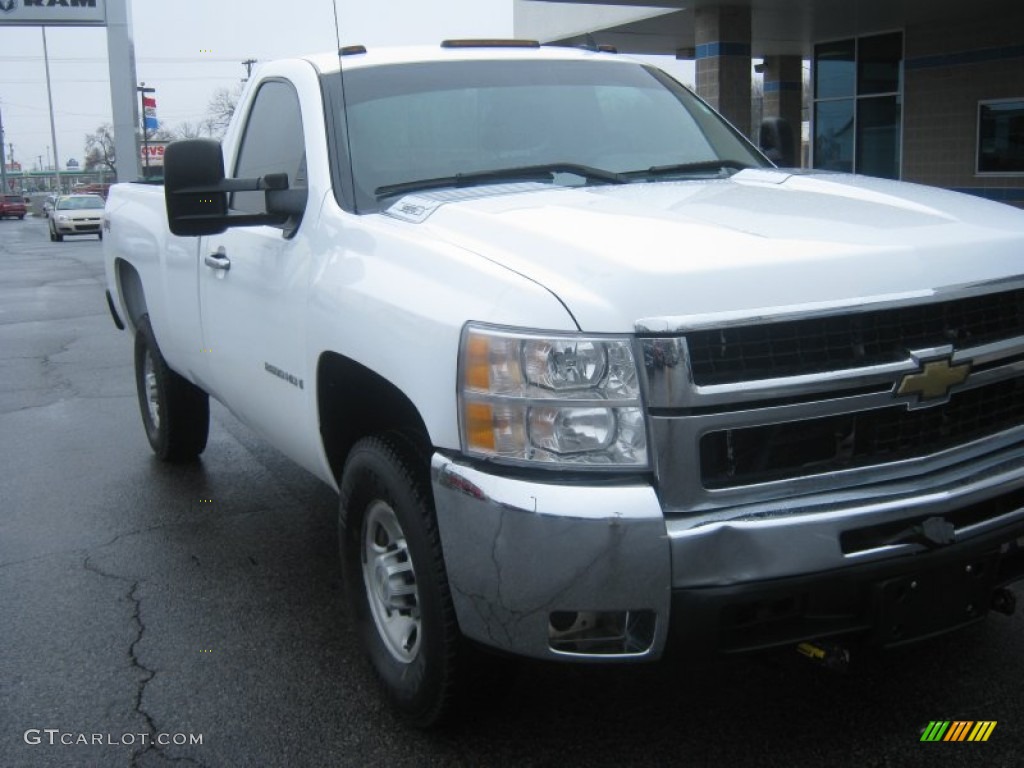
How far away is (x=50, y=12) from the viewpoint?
36594mm

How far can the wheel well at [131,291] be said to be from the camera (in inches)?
257

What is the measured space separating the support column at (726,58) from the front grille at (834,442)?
15.3 meters

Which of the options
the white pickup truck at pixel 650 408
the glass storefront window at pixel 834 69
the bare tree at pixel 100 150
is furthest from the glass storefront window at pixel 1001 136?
the bare tree at pixel 100 150

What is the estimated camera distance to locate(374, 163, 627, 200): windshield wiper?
3.89m

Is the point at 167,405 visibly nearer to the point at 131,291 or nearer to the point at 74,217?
the point at 131,291

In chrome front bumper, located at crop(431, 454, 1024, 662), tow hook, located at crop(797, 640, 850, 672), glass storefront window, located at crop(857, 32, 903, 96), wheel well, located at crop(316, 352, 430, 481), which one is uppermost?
glass storefront window, located at crop(857, 32, 903, 96)

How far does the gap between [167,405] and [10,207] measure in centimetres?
7283

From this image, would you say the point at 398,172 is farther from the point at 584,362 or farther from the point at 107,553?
the point at 107,553

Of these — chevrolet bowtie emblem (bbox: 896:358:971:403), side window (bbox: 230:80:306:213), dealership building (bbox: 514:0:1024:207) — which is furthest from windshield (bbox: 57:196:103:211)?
chevrolet bowtie emblem (bbox: 896:358:971:403)

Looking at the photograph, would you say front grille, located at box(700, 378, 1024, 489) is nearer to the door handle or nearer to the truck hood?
the truck hood

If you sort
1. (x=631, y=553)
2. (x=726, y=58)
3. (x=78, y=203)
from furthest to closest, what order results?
(x=78, y=203) → (x=726, y=58) → (x=631, y=553)

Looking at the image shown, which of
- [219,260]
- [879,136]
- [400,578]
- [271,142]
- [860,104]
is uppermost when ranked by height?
[860,104]

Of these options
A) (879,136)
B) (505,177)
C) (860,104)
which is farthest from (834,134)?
(505,177)
